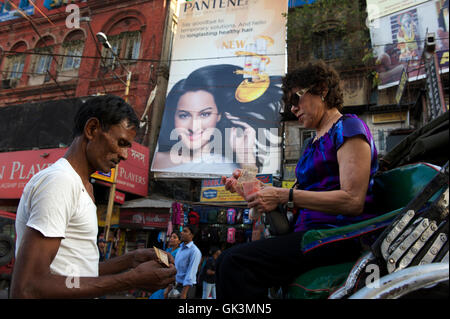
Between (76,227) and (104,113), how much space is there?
594 mm

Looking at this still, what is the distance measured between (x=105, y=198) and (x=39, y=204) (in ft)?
44.2

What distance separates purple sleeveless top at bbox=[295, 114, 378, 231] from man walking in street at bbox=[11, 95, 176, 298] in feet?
2.53

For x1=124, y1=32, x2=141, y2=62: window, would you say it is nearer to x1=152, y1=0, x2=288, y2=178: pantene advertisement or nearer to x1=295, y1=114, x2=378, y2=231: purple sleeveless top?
x1=152, y1=0, x2=288, y2=178: pantene advertisement

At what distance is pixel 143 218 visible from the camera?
12.9 metres

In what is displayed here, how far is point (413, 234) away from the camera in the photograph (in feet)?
3.78

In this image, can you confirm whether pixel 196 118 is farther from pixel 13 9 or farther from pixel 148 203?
pixel 13 9

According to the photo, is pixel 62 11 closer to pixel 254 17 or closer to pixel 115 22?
pixel 115 22

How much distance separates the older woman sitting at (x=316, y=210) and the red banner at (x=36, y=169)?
11712 millimetres

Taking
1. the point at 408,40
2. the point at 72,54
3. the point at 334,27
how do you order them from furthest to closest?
the point at 72,54 < the point at 334,27 < the point at 408,40

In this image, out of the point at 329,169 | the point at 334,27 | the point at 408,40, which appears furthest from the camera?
the point at 334,27

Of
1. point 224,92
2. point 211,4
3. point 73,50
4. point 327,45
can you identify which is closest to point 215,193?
point 224,92

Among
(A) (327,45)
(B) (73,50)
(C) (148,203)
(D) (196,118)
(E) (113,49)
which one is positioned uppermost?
(B) (73,50)

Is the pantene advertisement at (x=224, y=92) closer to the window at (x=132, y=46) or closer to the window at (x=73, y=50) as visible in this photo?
the window at (x=132, y=46)
